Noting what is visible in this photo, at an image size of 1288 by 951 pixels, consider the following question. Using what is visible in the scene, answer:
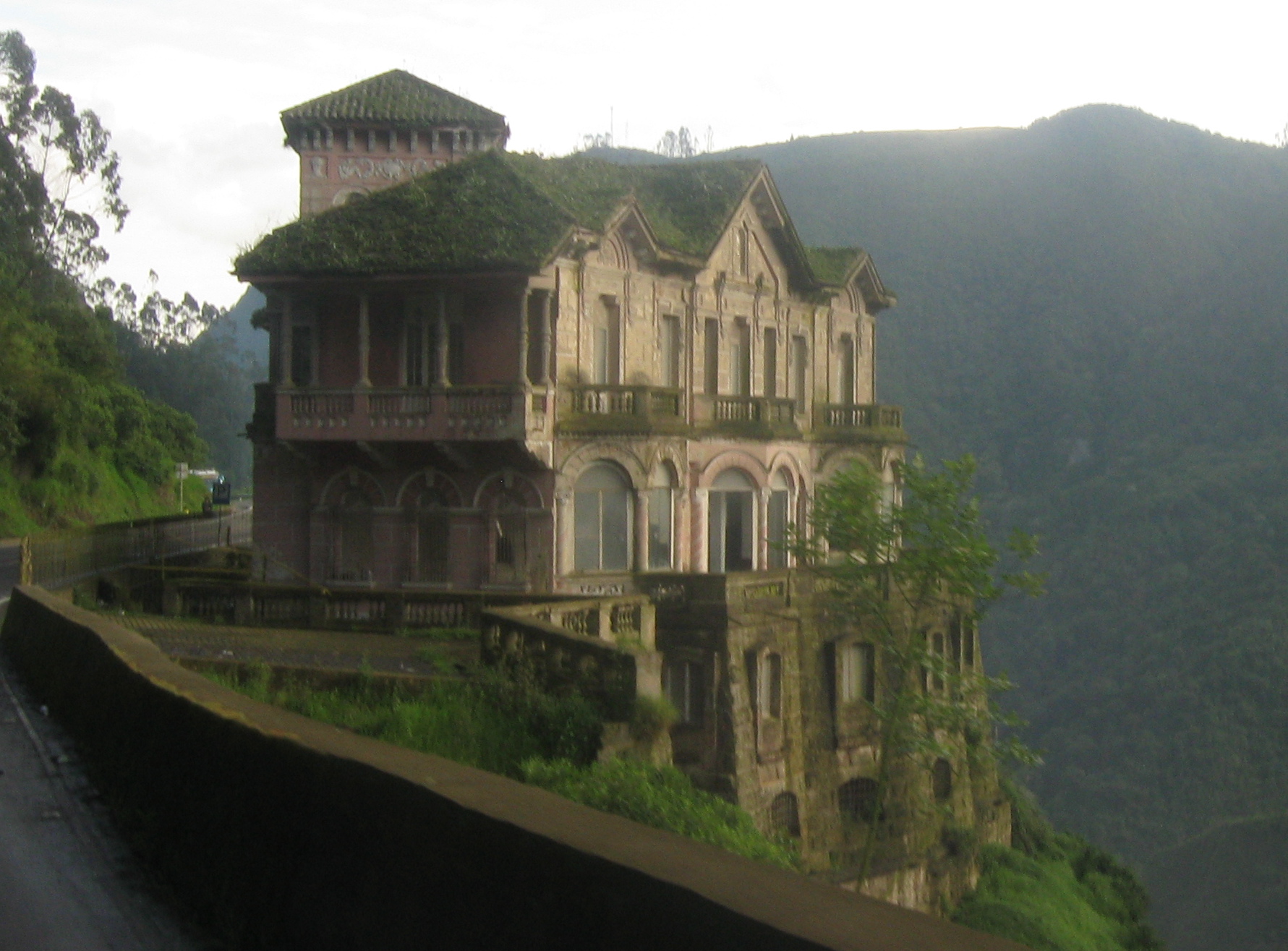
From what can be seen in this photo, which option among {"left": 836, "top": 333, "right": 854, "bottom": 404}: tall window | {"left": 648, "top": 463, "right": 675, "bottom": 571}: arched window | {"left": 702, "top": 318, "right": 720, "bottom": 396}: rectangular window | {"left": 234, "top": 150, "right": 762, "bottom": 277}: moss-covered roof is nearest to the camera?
A: {"left": 234, "top": 150, "right": 762, "bottom": 277}: moss-covered roof

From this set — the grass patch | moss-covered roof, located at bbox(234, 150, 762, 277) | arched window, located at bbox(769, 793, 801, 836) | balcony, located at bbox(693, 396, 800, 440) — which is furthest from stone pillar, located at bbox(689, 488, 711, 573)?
the grass patch

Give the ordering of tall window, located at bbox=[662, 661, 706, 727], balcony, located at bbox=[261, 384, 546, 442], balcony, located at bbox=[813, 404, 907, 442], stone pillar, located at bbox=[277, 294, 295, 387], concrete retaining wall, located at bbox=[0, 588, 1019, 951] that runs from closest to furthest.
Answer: concrete retaining wall, located at bbox=[0, 588, 1019, 951]
tall window, located at bbox=[662, 661, 706, 727]
balcony, located at bbox=[261, 384, 546, 442]
stone pillar, located at bbox=[277, 294, 295, 387]
balcony, located at bbox=[813, 404, 907, 442]

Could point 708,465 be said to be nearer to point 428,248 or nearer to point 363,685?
point 428,248

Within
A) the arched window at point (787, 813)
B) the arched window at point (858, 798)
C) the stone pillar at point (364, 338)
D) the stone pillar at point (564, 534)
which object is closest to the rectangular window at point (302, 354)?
the stone pillar at point (364, 338)

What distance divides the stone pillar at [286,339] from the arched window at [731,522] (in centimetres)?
957

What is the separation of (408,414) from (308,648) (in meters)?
6.61

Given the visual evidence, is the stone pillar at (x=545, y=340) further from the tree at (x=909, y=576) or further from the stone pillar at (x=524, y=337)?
the tree at (x=909, y=576)

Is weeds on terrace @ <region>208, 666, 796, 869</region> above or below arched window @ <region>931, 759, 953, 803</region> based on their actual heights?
above

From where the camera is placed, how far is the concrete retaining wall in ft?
14.7

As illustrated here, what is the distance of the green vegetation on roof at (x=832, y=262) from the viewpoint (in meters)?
37.2

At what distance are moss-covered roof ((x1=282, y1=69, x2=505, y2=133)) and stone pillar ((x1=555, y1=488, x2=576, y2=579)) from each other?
1288 cm

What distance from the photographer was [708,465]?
3169cm

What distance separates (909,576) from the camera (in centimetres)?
2636

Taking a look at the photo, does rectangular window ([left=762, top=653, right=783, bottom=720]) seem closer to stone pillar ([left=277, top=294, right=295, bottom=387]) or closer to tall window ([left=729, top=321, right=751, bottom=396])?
tall window ([left=729, top=321, right=751, bottom=396])
